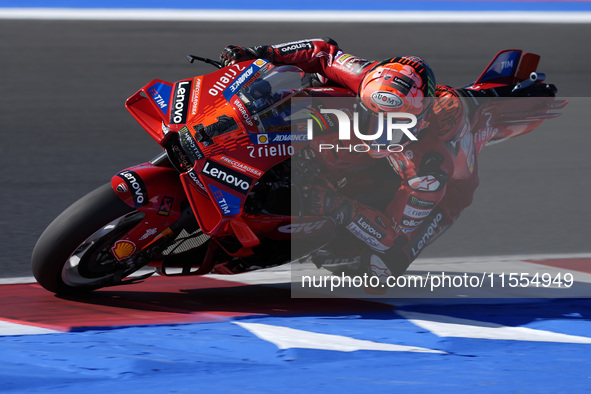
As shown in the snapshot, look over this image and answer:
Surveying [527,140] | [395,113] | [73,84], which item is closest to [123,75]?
[73,84]

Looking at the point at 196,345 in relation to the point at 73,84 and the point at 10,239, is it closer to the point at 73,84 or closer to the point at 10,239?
the point at 10,239

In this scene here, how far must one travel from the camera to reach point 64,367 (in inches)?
127

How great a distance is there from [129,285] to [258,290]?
0.68m

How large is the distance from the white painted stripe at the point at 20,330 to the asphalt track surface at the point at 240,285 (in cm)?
3

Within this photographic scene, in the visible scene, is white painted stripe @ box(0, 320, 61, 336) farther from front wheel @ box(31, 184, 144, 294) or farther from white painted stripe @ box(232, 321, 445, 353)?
white painted stripe @ box(232, 321, 445, 353)

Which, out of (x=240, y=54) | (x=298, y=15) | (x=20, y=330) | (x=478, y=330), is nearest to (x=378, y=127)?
(x=240, y=54)

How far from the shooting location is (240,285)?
16.2 ft

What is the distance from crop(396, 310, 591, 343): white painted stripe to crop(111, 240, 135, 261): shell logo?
129cm

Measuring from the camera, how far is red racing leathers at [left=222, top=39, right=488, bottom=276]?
456 cm

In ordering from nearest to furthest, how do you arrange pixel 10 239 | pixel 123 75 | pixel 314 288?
pixel 314 288 → pixel 10 239 → pixel 123 75

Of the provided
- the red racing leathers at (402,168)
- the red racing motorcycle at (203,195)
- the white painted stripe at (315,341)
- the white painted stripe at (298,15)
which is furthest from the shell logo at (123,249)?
the white painted stripe at (298,15)

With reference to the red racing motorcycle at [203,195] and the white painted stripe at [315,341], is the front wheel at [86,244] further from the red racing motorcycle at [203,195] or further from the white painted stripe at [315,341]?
the white painted stripe at [315,341]

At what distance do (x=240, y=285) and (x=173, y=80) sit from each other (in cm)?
524

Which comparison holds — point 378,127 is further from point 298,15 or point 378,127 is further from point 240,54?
point 298,15
